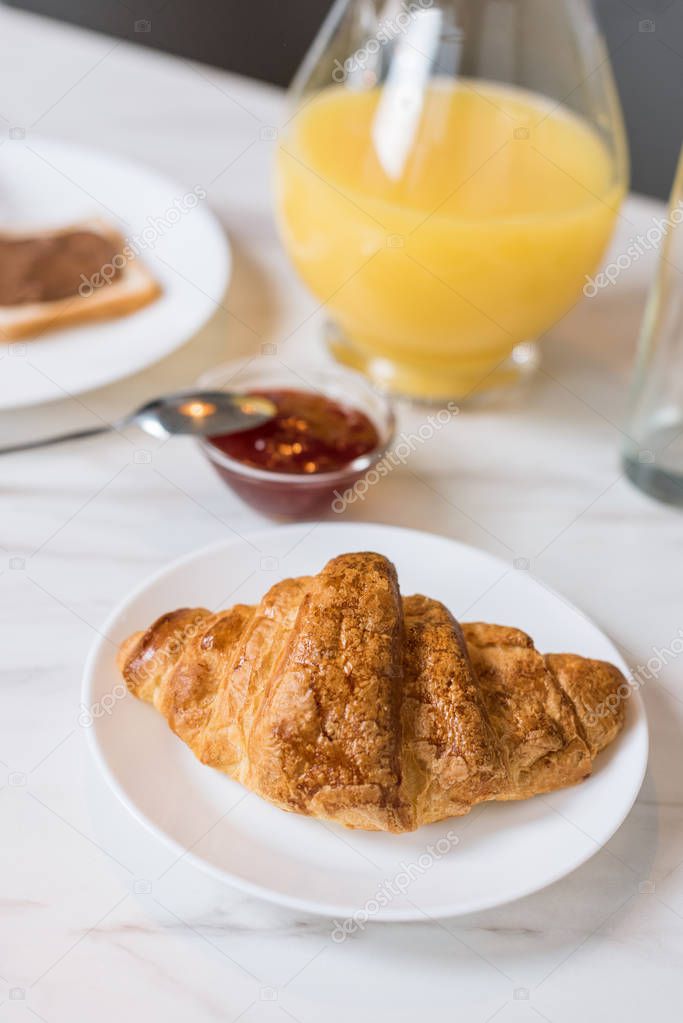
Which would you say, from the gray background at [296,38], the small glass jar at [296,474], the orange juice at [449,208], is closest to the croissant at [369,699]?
the small glass jar at [296,474]

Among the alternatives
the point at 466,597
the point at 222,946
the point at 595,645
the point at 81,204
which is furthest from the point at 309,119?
the point at 222,946

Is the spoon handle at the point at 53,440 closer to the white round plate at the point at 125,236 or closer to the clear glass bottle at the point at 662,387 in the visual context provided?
the white round plate at the point at 125,236

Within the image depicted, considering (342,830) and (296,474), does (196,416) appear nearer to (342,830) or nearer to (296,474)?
(296,474)

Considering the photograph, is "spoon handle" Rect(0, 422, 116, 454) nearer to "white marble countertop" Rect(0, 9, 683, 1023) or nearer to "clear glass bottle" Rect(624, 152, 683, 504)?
"white marble countertop" Rect(0, 9, 683, 1023)

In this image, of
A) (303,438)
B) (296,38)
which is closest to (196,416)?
(303,438)

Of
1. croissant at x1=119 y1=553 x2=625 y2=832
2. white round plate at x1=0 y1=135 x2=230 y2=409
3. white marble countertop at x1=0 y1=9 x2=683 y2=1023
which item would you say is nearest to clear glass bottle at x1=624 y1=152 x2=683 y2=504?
white marble countertop at x1=0 y1=9 x2=683 y2=1023
